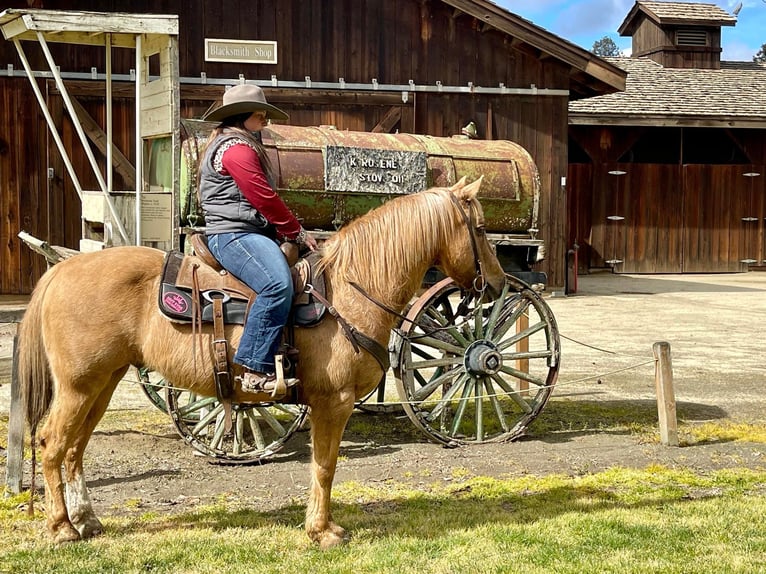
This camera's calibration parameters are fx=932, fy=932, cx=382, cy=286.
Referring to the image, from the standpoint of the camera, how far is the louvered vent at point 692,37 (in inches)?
1088

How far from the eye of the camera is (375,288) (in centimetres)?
547

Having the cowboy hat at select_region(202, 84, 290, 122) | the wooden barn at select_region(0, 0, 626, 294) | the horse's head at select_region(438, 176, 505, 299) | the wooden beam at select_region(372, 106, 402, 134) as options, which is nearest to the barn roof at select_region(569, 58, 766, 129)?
the wooden barn at select_region(0, 0, 626, 294)

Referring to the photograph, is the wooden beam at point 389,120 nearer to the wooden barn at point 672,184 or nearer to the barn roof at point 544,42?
the barn roof at point 544,42

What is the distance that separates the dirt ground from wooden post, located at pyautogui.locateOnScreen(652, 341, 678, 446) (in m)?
0.12

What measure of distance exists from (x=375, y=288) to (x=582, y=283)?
16066 mm

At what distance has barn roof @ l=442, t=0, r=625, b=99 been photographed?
15.9 metres

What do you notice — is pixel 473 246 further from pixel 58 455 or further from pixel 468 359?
pixel 58 455

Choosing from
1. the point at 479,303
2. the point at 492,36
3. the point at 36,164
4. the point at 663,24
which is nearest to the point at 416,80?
the point at 492,36

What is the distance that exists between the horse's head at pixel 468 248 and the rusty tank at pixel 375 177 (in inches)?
106

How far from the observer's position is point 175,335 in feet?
17.3

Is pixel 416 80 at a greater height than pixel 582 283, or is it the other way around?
pixel 416 80

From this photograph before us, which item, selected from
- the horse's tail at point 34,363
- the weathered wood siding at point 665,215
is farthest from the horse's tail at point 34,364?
the weathered wood siding at point 665,215

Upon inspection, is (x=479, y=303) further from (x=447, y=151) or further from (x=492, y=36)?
(x=492, y=36)

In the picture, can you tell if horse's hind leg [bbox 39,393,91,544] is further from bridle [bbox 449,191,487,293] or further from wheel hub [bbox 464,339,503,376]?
wheel hub [bbox 464,339,503,376]
